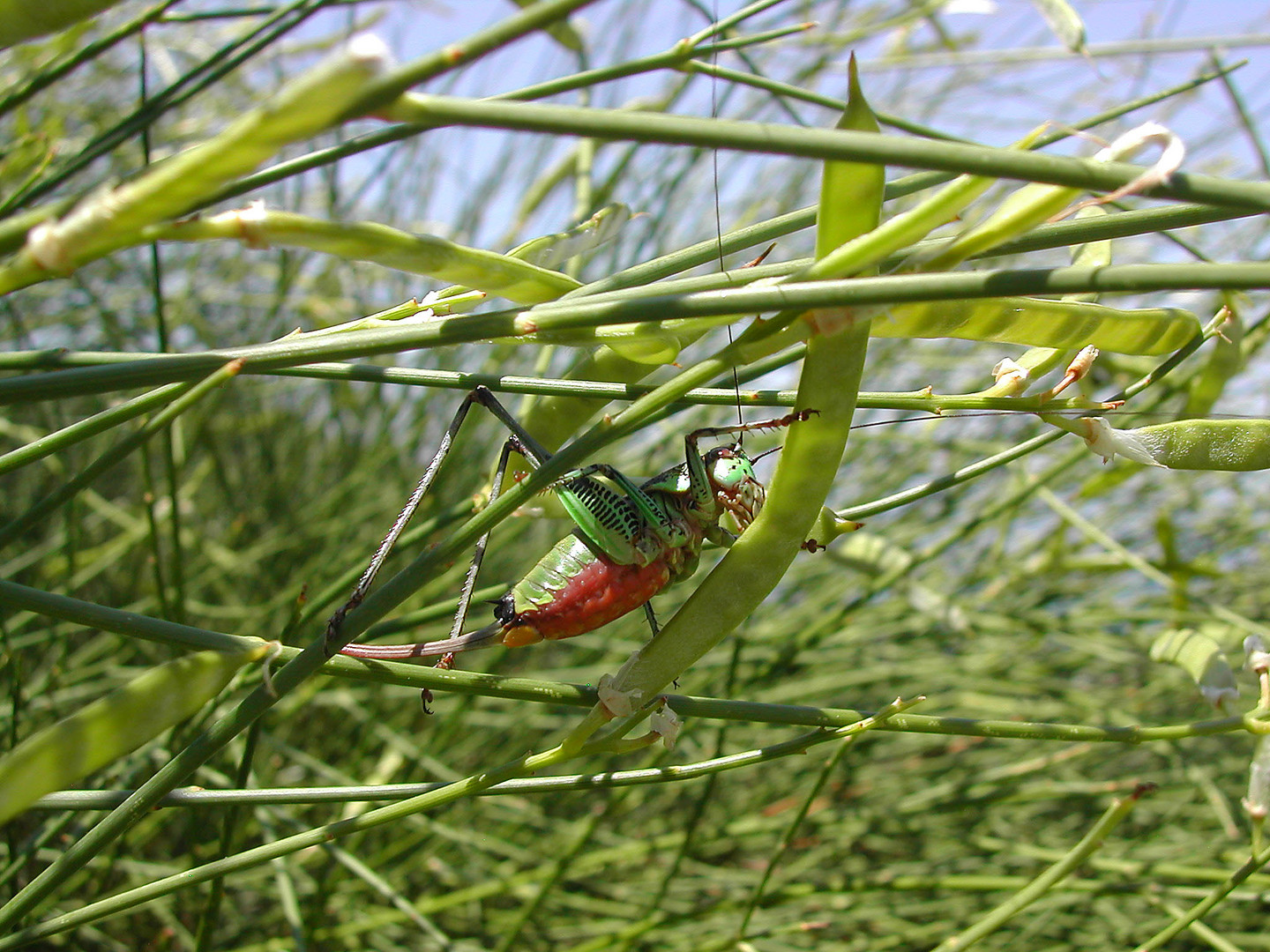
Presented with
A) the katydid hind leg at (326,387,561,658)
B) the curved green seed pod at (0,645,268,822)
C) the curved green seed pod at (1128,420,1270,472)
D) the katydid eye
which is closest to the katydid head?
the katydid eye

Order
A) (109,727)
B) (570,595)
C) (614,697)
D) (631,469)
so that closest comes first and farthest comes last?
(109,727)
(614,697)
(570,595)
(631,469)

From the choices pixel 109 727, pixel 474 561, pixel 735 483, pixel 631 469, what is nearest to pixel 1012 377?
pixel 735 483

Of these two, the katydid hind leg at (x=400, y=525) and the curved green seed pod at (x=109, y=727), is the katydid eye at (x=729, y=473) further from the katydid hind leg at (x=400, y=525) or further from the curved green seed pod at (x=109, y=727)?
the curved green seed pod at (x=109, y=727)

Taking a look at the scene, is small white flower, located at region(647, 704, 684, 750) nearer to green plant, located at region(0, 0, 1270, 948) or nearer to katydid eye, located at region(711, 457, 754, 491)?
green plant, located at region(0, 0, 1270, 948)

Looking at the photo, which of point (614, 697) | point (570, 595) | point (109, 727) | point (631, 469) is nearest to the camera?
point (109, 727)

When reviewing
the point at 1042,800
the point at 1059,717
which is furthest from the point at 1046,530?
the point at 1042,800

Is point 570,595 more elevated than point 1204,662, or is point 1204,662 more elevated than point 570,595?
point 570,595

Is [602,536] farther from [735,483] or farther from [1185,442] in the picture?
[1185,442]

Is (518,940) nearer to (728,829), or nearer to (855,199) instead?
(728,829)
